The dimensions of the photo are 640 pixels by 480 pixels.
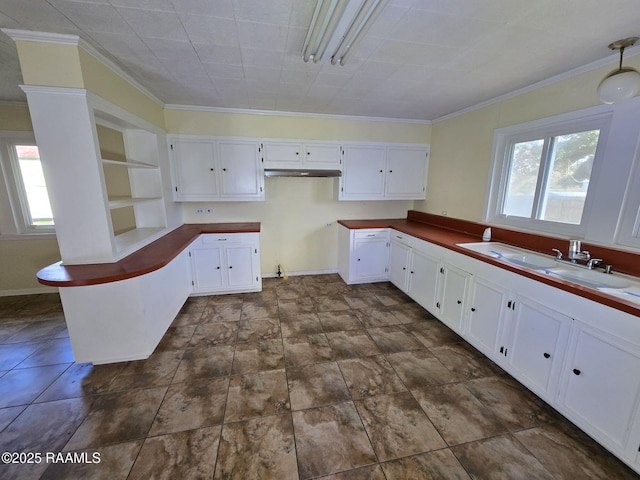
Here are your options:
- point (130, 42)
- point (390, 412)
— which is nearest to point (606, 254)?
point (390, 412)

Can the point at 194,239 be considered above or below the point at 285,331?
above

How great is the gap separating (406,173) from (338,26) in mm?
2708

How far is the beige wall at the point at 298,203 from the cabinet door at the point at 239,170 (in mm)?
182

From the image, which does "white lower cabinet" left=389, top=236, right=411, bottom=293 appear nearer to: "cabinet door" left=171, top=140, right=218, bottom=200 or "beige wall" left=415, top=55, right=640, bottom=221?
"beige wall" left=415, top=55, right=640, bottom=221

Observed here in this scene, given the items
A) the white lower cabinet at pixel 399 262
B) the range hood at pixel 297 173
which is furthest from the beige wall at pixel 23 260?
the white lower cabinet at pixel 399 262

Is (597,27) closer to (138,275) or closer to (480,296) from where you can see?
(480,296)

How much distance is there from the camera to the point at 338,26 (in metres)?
1.60

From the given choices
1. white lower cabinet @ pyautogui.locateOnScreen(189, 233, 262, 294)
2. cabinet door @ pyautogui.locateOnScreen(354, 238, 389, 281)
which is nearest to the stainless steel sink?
cabinet door @ pyautogui.locateOnScreen(354, 238, 389, 281)

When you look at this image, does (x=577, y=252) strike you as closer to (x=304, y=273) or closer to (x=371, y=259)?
(x=371, y=259)

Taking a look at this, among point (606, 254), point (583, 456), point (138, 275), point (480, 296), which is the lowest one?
point (583, 456)

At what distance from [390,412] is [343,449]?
41 centimetres

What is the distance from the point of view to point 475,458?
1.45 m

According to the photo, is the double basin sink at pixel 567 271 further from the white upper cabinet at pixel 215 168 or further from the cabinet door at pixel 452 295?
the white upper cabinet at pixel 215 168

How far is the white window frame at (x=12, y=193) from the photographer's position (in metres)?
3.24
